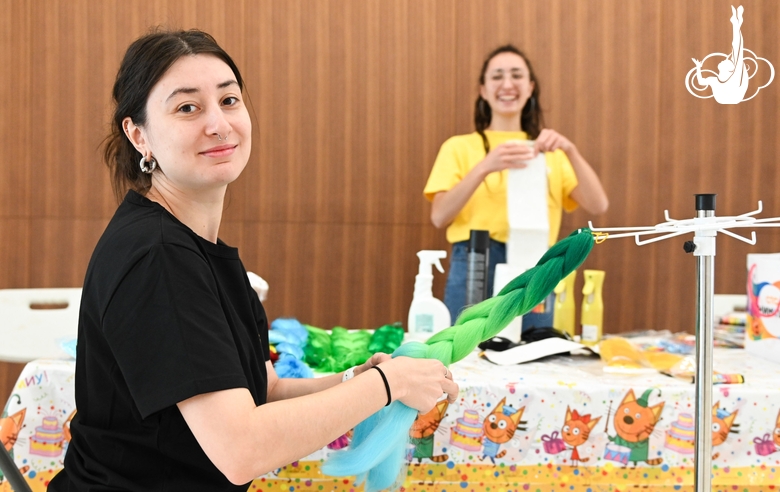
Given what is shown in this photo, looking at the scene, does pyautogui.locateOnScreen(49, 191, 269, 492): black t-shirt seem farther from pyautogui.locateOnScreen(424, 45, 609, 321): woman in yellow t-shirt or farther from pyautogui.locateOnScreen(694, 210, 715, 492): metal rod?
pyautogui.locateOnScreen(424, 45, 609, 321): woman in yellow t-shirt

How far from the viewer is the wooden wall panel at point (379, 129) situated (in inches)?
103

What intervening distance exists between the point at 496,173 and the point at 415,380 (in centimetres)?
124

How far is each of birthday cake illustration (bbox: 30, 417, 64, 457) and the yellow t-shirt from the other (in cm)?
121

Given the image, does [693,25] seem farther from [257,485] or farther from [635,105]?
[257,485]

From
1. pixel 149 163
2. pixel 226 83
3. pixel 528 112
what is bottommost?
pixel 149 163

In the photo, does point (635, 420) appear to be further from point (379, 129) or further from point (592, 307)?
point (379, 129)

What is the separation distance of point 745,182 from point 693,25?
665 mm

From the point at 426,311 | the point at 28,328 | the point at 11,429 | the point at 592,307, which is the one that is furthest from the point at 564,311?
the point at 28,328

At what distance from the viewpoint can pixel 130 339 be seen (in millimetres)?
724

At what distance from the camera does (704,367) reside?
84 centimetres

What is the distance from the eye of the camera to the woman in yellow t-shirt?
196 cm

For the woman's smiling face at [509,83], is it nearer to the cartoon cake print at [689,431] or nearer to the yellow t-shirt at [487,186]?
the yellow t-shirt at [487,186]

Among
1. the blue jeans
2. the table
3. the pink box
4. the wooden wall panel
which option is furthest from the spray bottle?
the wooden wall panel

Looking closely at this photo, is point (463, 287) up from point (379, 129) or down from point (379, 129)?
down
